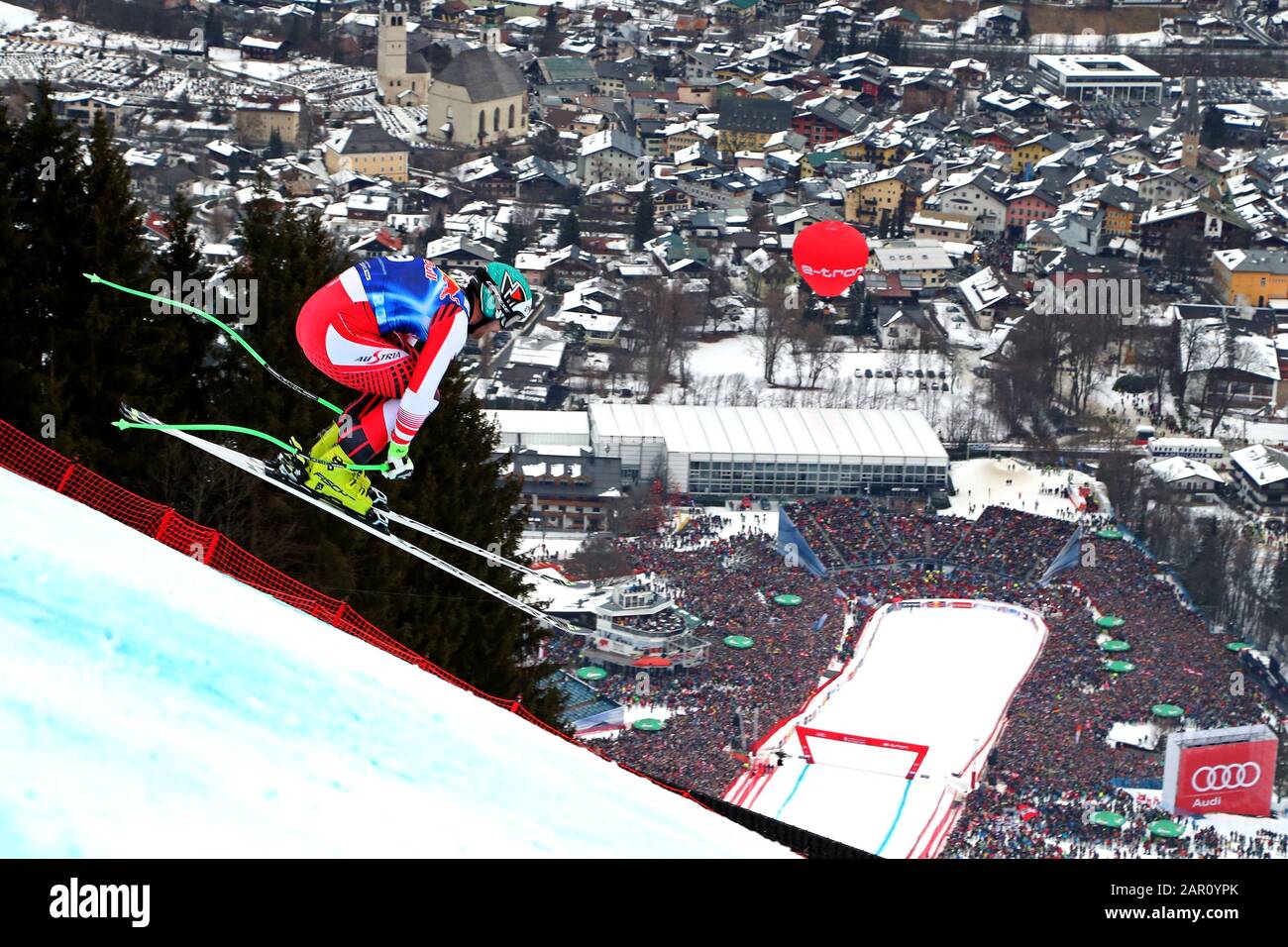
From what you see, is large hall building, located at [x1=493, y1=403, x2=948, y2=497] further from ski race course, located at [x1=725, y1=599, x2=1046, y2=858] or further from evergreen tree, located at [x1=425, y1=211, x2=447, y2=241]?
evergreen tree, located at [x1=425, y1=211, x2=447, y2=241]

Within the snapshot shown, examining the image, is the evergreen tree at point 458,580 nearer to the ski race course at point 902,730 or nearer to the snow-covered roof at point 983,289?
the ski race course at point 902,730

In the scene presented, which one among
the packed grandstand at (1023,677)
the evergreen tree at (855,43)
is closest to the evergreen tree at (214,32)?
the evergreen tree at (855,43)

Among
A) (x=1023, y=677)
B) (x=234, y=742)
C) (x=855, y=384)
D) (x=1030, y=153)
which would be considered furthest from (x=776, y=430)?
→ (x=234, y=742)

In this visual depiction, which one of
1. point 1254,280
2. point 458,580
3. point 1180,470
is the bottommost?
point 1180,470

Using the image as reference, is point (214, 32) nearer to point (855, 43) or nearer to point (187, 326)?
point (855, 43)

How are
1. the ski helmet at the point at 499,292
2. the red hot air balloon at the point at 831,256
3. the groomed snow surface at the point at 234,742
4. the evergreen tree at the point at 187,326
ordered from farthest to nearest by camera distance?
the red hot air balloon at the point at 831,256 → the evergreen tree at the point at 187,326 → the ski helmet at the point at 499,292 → the groomed snow surface at the point at 234,742
